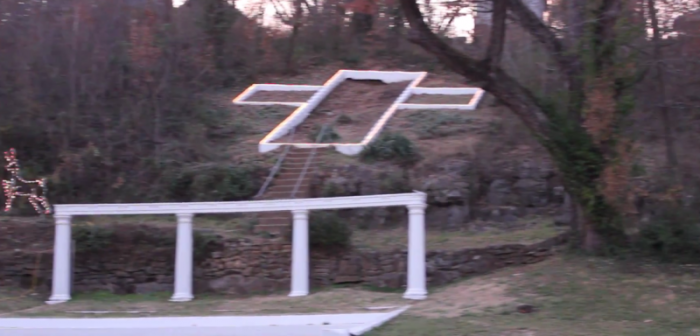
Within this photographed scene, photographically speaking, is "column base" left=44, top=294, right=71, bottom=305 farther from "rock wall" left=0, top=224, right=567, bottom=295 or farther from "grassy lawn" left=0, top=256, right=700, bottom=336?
"rock wall" left=0, top=224, right=567, bottom=295

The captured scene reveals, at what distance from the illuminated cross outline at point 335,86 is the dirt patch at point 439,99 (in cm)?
21

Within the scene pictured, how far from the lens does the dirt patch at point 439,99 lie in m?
29.0

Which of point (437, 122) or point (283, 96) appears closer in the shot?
point (437, 122)

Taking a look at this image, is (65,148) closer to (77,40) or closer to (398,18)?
(77,40)

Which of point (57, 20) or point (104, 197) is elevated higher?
point (57, 20)

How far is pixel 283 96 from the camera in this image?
103ft

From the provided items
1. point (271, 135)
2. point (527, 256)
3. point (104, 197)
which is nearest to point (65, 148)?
point (104, 197)

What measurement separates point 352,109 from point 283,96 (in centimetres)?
336

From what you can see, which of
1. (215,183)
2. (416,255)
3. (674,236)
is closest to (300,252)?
(416,255)

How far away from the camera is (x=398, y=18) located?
24.2 metres

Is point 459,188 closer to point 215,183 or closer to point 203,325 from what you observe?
point 215,183

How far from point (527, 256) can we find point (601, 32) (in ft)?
17.1

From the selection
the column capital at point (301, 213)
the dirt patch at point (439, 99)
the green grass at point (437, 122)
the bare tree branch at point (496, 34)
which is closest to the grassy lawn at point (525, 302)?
the column capital at point (301, 213)

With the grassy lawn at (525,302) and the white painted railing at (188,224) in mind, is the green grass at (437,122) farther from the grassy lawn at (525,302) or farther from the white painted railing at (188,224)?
the white painted railing at (188,224)
